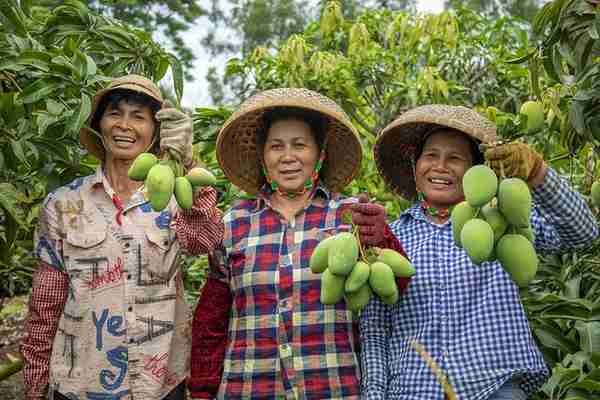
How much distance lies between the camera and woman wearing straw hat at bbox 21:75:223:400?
1.84 m

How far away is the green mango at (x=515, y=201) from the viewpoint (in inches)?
51.5

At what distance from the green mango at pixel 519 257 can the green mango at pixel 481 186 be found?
98 millimetres

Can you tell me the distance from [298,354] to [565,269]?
0.86m

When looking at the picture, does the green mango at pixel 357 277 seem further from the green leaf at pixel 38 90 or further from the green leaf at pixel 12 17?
the green leaf at pixel 12 17

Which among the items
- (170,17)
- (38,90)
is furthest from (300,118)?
(170,17)

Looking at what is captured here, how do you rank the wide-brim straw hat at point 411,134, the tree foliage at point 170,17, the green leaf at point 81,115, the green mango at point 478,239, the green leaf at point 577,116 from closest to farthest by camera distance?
the green mango at point 478,239 → the green leaf at point 577,116 → the wide-brim straw hat at point 411,134 → the green leaf at point 81,115 → the tree foliage at point 170,17

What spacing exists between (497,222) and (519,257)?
8 centimetres

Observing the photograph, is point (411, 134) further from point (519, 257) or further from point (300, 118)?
point (519, 257)

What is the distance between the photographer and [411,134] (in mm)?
1926

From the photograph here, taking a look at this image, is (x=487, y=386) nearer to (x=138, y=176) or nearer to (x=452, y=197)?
(x=452, y=197)

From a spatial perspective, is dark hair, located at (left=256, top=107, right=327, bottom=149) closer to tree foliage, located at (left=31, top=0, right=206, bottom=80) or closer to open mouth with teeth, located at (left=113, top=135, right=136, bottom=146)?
open mouth with teeth, located at (left=113, top=135, right=136, bottom=146)

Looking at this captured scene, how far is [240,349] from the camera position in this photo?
1766mm

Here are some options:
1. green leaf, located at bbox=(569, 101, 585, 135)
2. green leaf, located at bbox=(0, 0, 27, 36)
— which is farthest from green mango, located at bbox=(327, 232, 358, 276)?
green leaf, located at bbox=(0, 0, 27, 36)

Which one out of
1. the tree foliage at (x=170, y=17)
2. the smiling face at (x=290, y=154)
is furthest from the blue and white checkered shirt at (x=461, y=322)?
the tree foliage at (x=170, y=17)
